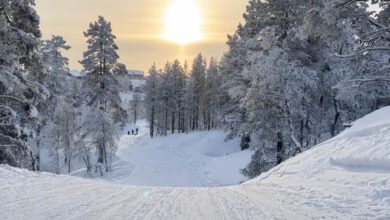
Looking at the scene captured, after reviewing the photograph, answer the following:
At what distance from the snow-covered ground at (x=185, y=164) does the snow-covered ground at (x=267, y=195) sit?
1738 centimetres

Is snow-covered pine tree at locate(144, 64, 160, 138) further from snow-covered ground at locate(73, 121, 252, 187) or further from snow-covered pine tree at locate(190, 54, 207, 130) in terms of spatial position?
snow-covered ground at locate(73, 121, 252, 187)

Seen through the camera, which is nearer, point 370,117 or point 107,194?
point 107,194

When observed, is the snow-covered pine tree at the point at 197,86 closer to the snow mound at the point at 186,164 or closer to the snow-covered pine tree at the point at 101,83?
the snow mound at the point at 186,164

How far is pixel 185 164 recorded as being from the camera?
40000mm

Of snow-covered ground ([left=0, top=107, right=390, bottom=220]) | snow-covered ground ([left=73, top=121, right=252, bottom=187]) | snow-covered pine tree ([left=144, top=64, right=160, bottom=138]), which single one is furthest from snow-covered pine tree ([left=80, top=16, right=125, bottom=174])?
snow-covered pine tree ([left=144, top=64, right=160, bottom=138])

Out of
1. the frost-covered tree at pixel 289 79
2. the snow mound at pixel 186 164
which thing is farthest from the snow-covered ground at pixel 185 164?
the frost-covered tree at pixel 289 79

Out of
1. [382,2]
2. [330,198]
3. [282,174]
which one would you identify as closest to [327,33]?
[382,2]

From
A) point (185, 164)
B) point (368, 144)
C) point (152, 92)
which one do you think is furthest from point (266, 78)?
point (152, 92)

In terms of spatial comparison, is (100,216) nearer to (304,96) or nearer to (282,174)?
(282,174)

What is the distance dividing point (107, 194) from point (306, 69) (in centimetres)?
1269

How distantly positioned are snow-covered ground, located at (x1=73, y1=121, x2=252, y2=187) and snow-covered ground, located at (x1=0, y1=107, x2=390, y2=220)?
1738 centimetres

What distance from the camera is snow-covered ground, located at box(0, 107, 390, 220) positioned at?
712cm

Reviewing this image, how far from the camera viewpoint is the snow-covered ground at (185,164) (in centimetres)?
3103

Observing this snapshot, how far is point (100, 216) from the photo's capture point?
695 centimetres
